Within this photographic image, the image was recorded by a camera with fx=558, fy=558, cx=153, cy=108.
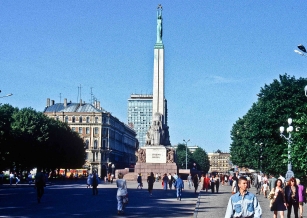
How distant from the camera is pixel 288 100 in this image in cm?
4416

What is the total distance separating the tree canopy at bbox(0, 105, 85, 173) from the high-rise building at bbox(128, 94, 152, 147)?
4148 inches

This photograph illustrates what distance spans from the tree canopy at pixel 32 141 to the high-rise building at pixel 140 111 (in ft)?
346

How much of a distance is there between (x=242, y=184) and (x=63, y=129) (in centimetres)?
7458

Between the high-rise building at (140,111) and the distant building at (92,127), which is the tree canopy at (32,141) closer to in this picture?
the distant building at (92,127)

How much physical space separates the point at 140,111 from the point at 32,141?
408ft

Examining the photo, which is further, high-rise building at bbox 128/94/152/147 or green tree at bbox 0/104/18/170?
high-rise building at bbox 128/94/152/147

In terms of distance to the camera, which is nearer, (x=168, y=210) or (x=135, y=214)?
(x=135, y=214)

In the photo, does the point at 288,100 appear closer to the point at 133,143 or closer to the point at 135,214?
the point at 135,214

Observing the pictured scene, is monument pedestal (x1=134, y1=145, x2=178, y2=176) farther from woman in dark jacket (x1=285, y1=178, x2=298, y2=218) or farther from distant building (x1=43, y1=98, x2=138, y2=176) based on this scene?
distant building (x1=43, y1=98, x2=138, y2=176)

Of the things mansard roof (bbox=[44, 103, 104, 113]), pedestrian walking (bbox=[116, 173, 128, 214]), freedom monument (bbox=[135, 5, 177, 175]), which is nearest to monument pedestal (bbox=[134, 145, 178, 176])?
freedom monument (bbox=[135, 5, 177, 175])

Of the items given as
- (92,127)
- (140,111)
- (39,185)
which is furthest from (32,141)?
(140,111)

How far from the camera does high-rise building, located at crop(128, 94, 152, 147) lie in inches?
7470

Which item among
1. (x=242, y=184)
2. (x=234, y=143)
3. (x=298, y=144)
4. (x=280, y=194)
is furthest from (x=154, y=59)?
(x=242, y=184)

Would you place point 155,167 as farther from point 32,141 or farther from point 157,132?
point 32,141
